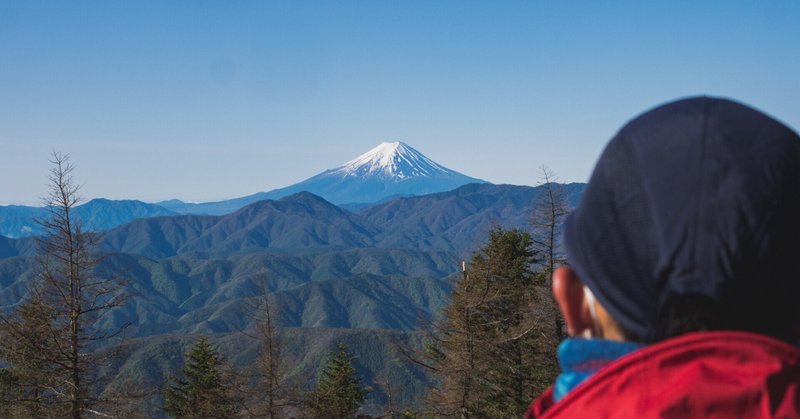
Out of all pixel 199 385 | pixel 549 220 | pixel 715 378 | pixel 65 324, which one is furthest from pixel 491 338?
pixel 199 385

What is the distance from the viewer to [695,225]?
2.72 ft

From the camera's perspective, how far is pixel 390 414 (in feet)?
69.9

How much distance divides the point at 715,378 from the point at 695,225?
21cm

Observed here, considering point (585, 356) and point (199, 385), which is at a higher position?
point (585, 356)

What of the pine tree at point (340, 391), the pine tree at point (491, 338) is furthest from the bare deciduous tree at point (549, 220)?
the pine tree at point (340, 391)

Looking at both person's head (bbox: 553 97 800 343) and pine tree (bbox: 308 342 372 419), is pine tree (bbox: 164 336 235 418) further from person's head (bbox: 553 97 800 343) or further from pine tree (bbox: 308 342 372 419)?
person's head (bbox: 553 97 800 343)

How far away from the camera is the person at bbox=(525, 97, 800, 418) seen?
75 centimetres

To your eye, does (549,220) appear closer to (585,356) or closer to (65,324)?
(65,324)

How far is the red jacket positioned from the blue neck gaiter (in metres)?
0.10

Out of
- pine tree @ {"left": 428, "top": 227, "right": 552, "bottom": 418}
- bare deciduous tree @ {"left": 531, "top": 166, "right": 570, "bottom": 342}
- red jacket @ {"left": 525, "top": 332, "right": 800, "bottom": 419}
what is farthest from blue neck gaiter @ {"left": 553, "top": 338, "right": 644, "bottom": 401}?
bare deciduous tree @ {"left": 531, "top": 166, "right": 570, "bottom": 342}

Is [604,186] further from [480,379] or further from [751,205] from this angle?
[480,379]

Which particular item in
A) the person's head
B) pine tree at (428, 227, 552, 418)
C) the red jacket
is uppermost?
the person's head

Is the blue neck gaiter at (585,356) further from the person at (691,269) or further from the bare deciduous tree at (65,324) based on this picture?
the bare deciduous tree at (65,324)

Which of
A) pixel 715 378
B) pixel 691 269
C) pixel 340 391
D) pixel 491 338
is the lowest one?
pixel 340 391
